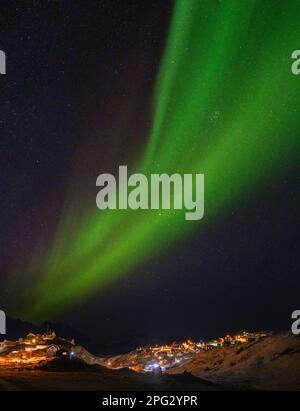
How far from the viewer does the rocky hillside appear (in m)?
34.3

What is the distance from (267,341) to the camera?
49.6 m

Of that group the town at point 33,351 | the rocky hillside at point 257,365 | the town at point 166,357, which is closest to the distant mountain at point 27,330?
the town at point 166,357

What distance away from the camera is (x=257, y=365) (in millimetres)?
42125

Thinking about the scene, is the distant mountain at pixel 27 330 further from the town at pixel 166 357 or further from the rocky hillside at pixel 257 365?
the rocky hillside at pixel 257 365

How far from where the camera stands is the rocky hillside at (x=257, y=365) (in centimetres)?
3428

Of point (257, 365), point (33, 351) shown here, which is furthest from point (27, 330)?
point (257, 365)

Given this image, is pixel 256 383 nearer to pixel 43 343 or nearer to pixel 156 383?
pixel 156 383

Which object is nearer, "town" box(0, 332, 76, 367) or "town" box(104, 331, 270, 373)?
"town" box(0, 332, 76, 367)

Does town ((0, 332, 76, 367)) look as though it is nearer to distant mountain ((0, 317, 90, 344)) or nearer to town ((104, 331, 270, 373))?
town ((104, 331, 270, 373))

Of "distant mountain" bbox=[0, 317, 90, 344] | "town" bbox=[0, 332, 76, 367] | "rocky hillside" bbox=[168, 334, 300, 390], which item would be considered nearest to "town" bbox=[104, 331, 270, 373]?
"rocky hillside" bbox=[168, 334, 300, 390]

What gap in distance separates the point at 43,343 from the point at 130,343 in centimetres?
8109

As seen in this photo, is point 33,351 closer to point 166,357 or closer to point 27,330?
point 166,357
